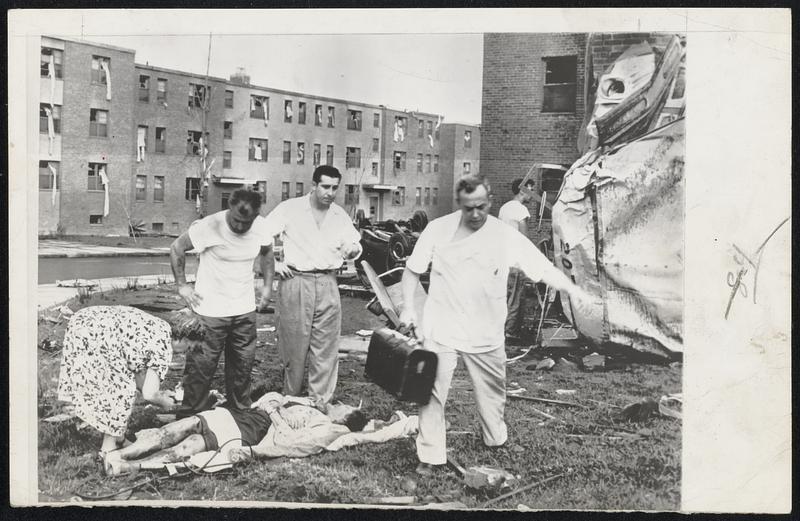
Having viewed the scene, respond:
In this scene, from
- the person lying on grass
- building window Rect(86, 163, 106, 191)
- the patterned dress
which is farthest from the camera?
building window Rect(86, 163, 106, 191)

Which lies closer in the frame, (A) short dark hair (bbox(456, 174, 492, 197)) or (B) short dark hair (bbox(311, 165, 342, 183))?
(A) short dark hair (bbox(456, 174, 492, 197))

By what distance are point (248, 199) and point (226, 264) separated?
1.90 ft

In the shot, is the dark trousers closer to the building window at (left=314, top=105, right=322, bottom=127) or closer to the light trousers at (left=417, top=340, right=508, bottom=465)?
the light trousers at (left=417, top=340, right=508, bottom=465)

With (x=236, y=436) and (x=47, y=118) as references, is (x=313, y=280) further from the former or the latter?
(x=47, y=118)

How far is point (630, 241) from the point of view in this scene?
6676 mm

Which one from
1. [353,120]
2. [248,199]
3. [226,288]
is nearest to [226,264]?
[226,288]

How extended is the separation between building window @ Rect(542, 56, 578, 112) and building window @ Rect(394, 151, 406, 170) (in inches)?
52.5

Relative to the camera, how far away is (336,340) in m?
6.64

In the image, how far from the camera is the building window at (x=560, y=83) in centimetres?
668

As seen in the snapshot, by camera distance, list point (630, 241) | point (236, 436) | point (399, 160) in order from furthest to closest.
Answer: point (399, 160) → point (630, 241) → point (236, 436)

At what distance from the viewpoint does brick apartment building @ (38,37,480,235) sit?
6688 mm

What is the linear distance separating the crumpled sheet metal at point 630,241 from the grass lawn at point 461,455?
0.40 metres

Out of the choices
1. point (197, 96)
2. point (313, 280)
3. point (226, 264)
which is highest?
point (197, 96)

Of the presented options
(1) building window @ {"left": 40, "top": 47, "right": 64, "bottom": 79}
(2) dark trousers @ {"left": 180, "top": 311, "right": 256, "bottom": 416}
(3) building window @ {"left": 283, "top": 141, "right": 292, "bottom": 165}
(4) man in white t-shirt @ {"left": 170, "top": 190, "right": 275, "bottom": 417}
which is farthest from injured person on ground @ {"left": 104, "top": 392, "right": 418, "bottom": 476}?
(1) building window @ {"left": 40, "top": 47, "right": 64, "bottom": 79}
